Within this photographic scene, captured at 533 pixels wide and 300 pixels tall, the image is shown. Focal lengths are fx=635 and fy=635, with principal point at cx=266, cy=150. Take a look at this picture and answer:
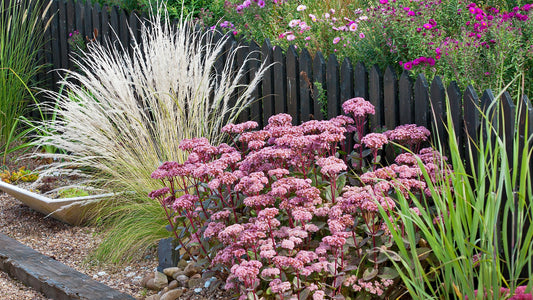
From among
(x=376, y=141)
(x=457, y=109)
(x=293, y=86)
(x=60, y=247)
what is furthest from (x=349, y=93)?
(x=60, y=247)

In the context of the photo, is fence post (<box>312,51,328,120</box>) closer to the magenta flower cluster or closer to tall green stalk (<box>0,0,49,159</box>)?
the magenta flower cluster

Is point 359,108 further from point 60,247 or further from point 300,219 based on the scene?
point 60,247

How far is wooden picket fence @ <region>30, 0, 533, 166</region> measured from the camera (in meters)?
3.00

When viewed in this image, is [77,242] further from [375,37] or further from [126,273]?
[375,37]

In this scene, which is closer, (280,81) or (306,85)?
(306,85)

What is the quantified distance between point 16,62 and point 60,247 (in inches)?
105

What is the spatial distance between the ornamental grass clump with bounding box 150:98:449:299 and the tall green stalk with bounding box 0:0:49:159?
9.78 ft

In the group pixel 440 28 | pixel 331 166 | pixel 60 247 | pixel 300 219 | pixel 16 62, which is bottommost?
pixel 60 247

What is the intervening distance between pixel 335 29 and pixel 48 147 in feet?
8.32

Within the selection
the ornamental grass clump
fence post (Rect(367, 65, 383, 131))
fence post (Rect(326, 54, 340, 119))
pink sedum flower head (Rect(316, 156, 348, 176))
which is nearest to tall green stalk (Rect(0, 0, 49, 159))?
fence post (Rect(326, 54, 340, 119))

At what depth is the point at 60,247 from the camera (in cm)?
409

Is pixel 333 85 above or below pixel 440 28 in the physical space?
below

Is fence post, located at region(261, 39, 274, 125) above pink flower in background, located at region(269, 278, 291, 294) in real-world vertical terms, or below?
above

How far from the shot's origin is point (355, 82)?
12.2 feet
